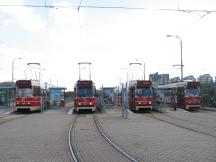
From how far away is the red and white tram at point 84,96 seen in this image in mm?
49156

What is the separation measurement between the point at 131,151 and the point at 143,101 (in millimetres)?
33100

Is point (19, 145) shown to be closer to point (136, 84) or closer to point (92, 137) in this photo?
point (92, 137)

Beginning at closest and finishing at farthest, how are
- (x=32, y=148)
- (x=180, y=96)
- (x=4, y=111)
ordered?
(x=32, y=148) < (x=4, y=111) < (x=180, y=96)

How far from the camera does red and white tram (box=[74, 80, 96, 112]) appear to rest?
1935 inches

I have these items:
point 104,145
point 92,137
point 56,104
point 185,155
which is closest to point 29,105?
point 56,104

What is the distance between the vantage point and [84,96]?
161ft

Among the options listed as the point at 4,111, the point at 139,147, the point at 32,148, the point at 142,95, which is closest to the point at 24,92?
the point at 4,111

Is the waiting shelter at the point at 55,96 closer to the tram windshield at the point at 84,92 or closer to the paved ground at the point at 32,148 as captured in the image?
the tram windshield at the point at 84,92

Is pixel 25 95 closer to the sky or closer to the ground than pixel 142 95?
closer to the sky

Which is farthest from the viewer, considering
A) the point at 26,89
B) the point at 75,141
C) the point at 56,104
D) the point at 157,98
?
the point at 56,104

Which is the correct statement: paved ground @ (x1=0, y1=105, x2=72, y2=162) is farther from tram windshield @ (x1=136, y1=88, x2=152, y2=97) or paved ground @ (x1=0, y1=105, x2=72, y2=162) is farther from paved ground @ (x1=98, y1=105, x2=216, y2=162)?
tram windshield @ (x1=136, y1=88, x2=152, y2=97)

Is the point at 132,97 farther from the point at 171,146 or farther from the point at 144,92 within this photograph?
the point at 171,146

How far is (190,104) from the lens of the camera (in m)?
52.5

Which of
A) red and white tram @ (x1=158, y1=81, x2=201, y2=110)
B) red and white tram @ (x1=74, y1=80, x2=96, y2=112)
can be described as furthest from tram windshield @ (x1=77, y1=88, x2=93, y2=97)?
red and white tram @ (x1=158, y1=81, x2=201, y2=110)
